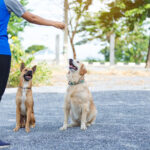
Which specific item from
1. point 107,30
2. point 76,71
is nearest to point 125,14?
point 107,30

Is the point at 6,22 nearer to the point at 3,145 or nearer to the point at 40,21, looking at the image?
the point at 40,21

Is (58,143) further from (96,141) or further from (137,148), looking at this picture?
(137,148)

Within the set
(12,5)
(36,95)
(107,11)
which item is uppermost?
(107,11)

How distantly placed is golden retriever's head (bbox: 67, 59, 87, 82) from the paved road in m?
0.87

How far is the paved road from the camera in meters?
4.34

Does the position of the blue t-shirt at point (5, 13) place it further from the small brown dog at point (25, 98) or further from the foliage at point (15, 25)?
the foliage at point (15, 25)

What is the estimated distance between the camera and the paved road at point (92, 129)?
4.34 metres

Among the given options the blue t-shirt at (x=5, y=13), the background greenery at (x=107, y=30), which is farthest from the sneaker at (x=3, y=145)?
the background greenery at (x=107, y=30)

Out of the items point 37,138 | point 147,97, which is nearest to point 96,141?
point 37,138

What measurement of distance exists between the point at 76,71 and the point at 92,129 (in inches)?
40.3

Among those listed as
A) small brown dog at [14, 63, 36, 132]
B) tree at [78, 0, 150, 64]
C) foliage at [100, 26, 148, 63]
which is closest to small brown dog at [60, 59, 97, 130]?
small brown dog at [14, 63, 36, 132]

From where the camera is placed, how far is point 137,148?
4.16 metres

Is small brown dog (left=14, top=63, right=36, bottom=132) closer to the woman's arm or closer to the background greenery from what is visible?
the woman's arm

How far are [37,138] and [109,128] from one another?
1.37m
